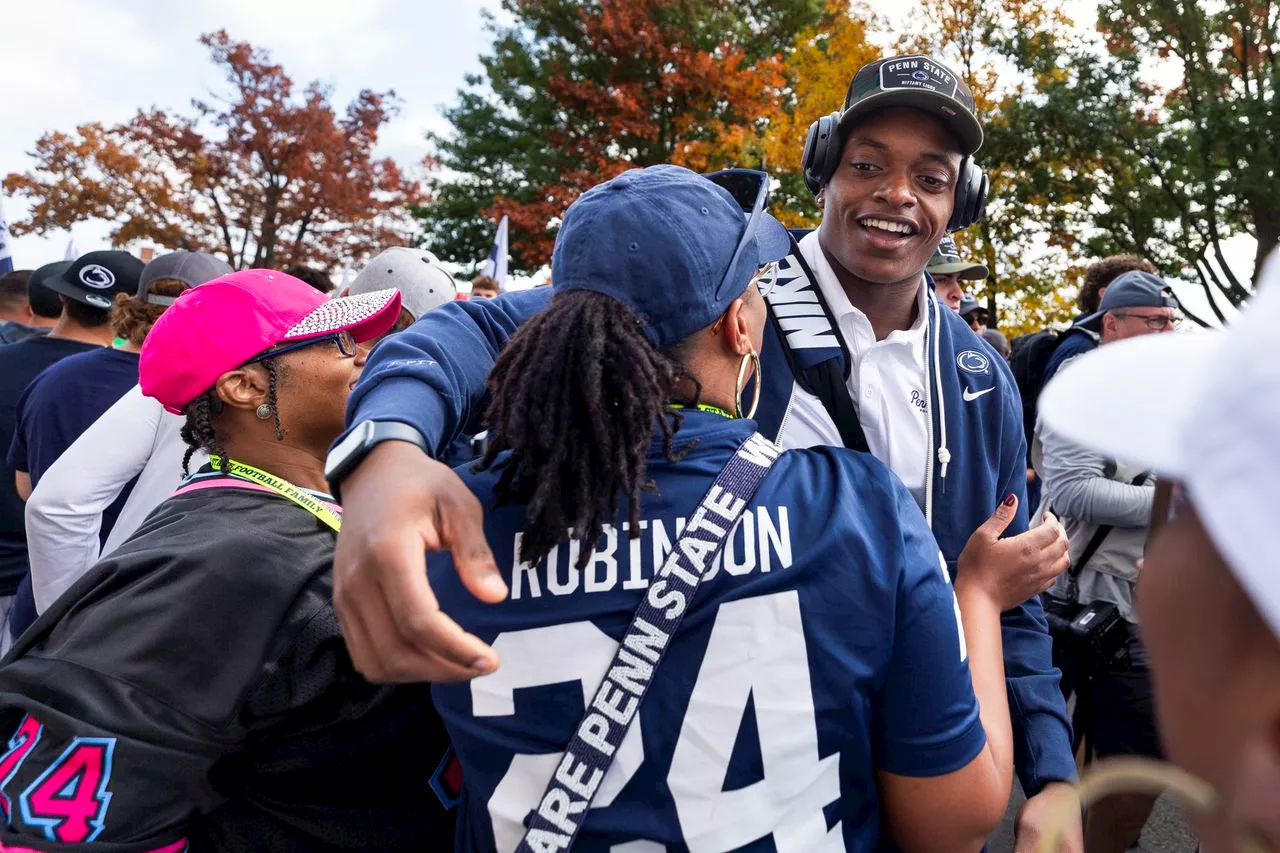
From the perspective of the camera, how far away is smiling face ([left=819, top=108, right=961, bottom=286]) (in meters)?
2.35

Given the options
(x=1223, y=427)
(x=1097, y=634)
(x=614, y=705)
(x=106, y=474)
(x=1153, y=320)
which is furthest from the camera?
(x=1153, y=320)

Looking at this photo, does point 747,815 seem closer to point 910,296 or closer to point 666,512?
point 666,512

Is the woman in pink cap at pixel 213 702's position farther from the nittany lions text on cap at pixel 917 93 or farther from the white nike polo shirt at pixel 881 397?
the nittany lions text on cap at pixel 917 93

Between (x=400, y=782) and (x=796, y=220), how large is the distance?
18282 mm

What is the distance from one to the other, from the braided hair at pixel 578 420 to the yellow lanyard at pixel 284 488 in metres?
0.76

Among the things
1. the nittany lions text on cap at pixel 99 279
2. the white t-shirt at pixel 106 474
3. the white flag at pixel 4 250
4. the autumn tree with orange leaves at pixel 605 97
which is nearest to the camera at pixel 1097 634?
the white t-shirt at pixel 106 474

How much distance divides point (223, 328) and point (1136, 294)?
397 cm

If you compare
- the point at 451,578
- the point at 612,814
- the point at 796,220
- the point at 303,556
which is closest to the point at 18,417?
the point at 303,556

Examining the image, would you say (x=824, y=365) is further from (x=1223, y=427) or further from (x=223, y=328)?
(x=1223, y=427)

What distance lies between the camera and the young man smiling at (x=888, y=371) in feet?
5.19

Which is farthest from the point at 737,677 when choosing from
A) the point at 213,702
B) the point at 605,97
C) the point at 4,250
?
the point at 605,97

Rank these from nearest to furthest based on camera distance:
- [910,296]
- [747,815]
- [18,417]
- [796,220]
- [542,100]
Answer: [747,815]
[910,296]
[18,417]
[796,220]
[542,100]

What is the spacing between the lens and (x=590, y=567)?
1390 millimetres

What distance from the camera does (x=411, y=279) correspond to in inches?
147
